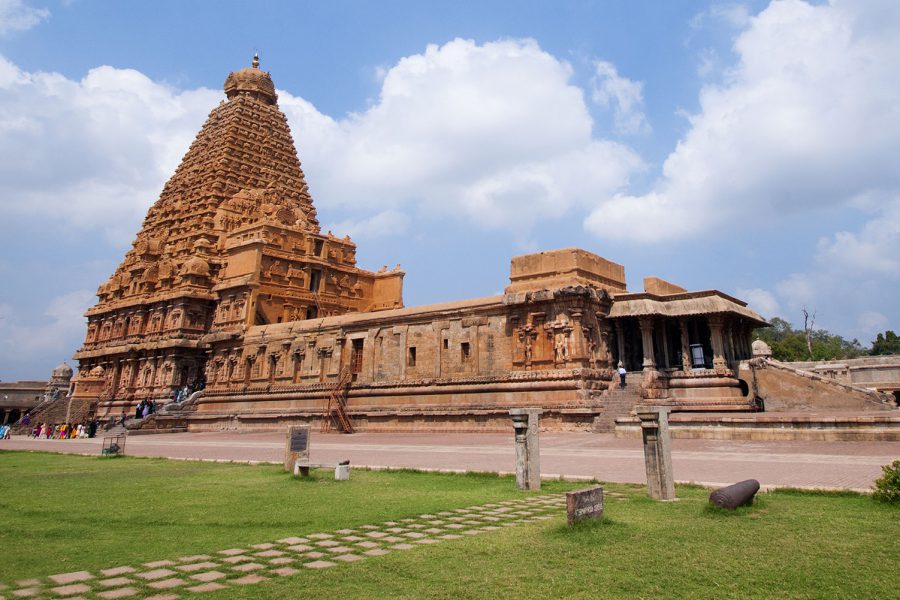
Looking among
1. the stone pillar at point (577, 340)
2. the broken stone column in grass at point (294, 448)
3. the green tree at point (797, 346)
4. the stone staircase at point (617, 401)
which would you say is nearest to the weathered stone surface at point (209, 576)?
the broken stone column in grass at point (294, 448)

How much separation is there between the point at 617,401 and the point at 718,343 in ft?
17.3

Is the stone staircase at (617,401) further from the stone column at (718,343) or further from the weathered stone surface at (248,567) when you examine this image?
the weathered stone surface at (248,567)

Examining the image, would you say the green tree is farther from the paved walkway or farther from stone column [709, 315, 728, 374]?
the paved walkway

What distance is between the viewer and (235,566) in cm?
518

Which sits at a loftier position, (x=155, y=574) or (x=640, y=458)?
(x=640, y=458)

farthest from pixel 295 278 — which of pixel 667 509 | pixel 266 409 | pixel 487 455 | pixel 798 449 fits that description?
pixel 667 509

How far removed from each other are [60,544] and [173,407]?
35189 mm

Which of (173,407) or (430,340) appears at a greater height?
(430,340)

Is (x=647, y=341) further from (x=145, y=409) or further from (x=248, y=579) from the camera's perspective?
(x=145, y=409)

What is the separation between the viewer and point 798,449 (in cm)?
1452

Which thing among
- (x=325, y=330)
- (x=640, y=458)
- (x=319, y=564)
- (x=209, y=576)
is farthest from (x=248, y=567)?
(x=325, y=330)

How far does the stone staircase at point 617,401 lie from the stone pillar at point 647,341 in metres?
0.65

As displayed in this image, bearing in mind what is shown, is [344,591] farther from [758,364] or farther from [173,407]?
[173,407]

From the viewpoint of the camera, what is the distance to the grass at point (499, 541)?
14.8ft
